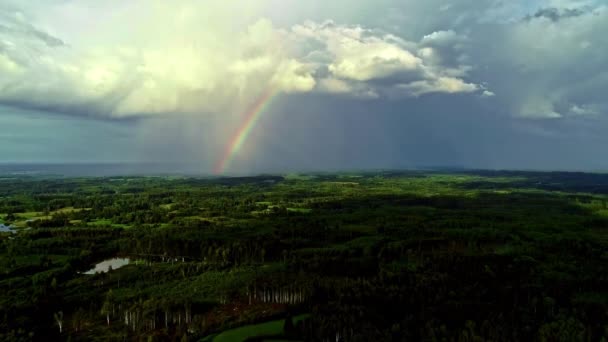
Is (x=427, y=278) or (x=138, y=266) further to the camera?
(x=138, y=266)

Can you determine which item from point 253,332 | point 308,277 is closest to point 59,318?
point 253,332

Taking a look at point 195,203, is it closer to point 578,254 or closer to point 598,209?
point 578,254

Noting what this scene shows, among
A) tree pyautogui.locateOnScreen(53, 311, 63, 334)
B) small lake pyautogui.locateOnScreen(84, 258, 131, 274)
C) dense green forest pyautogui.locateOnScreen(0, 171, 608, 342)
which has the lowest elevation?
small lake pyautogui.locateOnScreen(84, 258, 131, 274)

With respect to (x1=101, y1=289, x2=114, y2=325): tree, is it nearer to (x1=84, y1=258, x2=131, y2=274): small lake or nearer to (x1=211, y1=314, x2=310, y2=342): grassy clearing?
(x1=211, y1=314, x2=310, y2=342): grassy clearing

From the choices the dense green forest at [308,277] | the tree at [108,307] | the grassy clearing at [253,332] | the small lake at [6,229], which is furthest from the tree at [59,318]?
the small lake at [6,229]

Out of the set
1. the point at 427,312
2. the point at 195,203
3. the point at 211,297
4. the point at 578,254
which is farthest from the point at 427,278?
the point at 195,203

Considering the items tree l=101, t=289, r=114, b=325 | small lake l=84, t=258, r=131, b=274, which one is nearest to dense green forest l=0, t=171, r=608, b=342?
tree l=101, t=289, r=114, b=325

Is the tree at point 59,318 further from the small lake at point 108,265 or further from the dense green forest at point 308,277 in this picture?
the small lake at point 108,265
